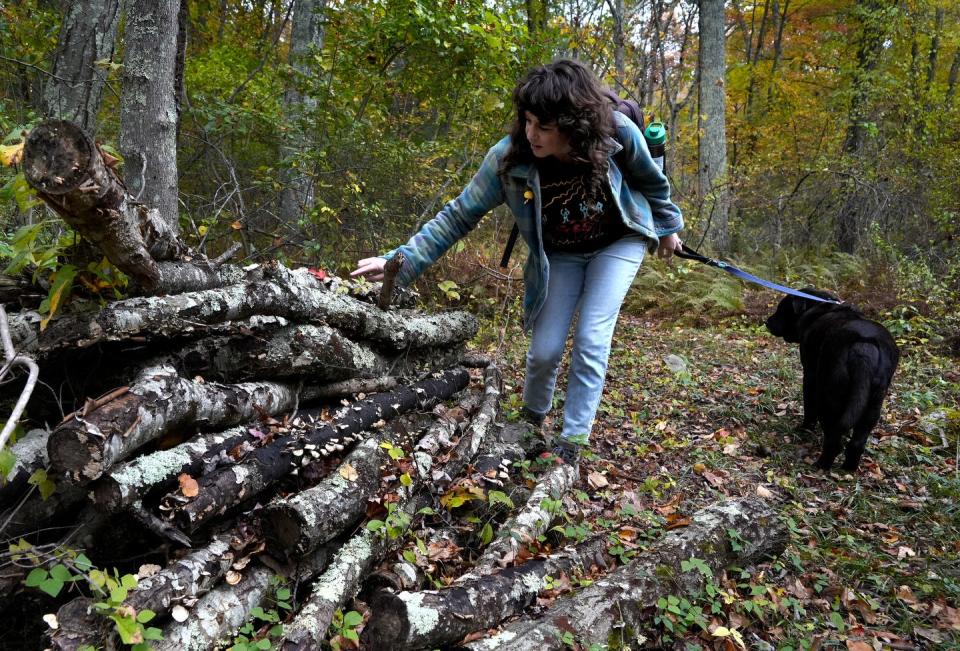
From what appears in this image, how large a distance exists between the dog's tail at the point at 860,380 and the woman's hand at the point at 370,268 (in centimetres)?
342

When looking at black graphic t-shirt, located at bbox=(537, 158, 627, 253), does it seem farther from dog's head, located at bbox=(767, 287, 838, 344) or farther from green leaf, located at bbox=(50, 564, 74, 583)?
green leaf, located at bbox=(50, 564, 74, 583)

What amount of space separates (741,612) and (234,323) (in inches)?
111

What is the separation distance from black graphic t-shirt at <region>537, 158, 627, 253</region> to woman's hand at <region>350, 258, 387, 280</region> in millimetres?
1082

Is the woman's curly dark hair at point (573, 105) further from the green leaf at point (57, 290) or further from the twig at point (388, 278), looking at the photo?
the green leaf at point (57, 290)

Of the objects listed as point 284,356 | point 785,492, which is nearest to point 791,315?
point 785,492

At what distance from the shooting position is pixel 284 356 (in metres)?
3.27

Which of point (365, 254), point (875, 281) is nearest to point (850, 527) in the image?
point (365, 254)

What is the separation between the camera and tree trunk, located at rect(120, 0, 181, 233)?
14.0ft

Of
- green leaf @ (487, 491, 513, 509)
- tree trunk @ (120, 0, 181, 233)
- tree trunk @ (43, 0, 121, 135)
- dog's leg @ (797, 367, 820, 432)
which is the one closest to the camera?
green leaf @ (487, 491, 513, 509)

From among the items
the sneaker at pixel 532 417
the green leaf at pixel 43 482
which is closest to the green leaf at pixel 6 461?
the green leaf at pixel 43 482

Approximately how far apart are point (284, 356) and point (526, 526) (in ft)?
5.07

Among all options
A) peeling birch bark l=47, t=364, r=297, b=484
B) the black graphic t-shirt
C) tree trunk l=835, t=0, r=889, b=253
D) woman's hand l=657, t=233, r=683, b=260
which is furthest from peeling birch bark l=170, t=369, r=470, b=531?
tree trunk l=835, t=0, r=889, b=253

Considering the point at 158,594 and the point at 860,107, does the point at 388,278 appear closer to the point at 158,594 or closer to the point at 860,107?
the point at 158,594

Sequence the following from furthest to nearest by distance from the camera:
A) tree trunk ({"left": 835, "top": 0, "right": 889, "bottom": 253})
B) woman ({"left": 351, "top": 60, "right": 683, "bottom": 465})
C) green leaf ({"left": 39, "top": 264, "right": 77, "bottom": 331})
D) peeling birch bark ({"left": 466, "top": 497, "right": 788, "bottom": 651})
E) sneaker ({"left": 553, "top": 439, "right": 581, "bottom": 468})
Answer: tree trunk ({"left": 835, "top": 0, "right": 889, "bottom": 253}), sneaker ({"left": 553, "top": 439, "right": 581, "bottom": 468}), woman ({"left": 351, "top": 60, "right": 683, "bottom": 465}), green leaf ({"left": 39, "top": 264, "right": 77, "bottom": 331}), peeling birch bark ({"left": 466, "top": 497, "right": 788, "bottom": 651})
